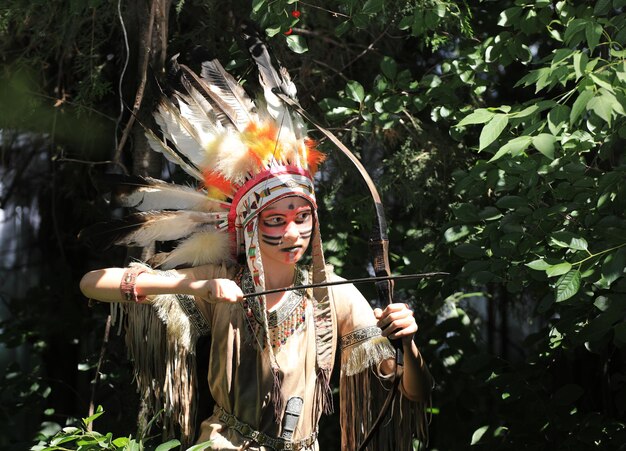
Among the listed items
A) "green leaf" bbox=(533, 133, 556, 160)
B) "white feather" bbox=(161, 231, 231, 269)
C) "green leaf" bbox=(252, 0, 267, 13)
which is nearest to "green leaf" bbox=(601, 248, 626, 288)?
"green leaf" bbox=(533, 133, 556, 160)

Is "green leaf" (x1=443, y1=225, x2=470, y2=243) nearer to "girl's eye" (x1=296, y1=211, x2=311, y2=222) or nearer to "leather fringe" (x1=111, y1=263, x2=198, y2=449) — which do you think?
"girl's eye" (x1=296, y1=211, x2=311, y2=222)

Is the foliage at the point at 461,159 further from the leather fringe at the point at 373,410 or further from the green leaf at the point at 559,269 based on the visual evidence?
the leather fringe at the point at 373,410

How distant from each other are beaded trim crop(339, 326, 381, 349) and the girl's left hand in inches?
10.1

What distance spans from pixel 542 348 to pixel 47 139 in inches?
90.7

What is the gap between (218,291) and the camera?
7.97ft

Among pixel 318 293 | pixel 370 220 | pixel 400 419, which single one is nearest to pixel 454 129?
pixel 370 220

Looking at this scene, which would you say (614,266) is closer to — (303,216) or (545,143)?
(545,143)

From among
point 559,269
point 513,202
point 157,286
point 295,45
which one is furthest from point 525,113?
point 157,286

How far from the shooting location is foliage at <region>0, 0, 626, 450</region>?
8.94ft

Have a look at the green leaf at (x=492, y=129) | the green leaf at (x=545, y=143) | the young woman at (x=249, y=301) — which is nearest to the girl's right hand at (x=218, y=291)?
the young woman at (x=249, y=301)

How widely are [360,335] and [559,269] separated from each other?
595 millimetres

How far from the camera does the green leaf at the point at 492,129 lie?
2553mm

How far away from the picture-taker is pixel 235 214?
9.00 feet

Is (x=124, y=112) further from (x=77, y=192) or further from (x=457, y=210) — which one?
(x=457, y=210)
